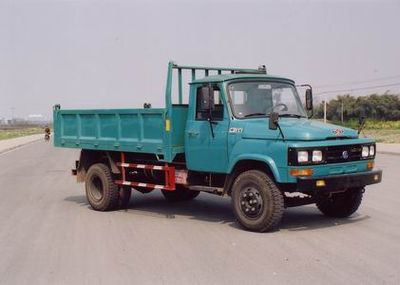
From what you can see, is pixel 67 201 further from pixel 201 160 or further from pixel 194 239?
pixel 194 239

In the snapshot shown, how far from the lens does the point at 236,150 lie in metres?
8.59

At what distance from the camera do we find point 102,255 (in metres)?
7.09

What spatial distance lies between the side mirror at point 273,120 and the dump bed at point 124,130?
208 centimetres

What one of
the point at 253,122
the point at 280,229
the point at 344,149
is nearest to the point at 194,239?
the point at 280,229

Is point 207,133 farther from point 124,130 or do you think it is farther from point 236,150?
point 124,130

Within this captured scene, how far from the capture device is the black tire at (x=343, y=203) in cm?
927

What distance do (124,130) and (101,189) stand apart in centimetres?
139

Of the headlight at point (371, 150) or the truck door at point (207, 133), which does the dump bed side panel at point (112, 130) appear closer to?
the truck door at point (207, 133)

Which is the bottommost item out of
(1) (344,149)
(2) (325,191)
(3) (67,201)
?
(3) (67,201)

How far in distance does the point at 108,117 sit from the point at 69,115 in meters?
1.45

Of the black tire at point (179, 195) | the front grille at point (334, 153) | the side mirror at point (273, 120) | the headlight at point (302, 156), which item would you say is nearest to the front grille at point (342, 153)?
the front grille at point (334, 153)

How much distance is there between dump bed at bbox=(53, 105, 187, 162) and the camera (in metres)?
9.63

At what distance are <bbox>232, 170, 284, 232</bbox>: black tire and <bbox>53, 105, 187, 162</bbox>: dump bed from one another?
1607 mm

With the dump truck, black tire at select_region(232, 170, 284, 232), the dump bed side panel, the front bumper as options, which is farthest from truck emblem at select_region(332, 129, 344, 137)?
the dump bed side panel
